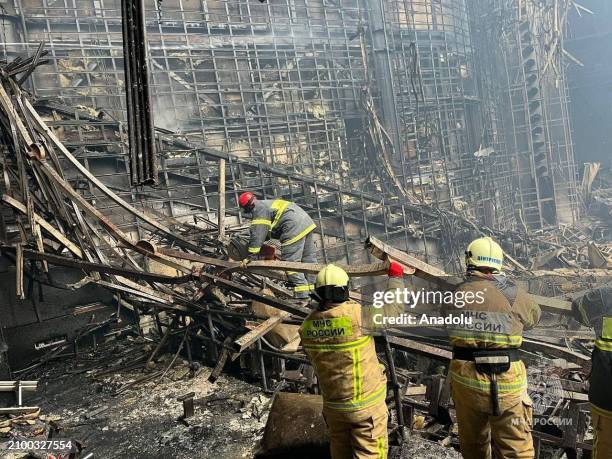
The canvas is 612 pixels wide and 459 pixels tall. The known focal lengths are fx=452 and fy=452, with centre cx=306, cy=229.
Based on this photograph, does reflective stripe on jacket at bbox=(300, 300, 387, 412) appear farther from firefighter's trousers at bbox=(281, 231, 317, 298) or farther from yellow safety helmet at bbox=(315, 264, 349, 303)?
firefighter's trousers at bbox=(281, 231, 317, 298)

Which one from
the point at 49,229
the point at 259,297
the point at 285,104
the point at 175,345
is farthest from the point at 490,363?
the point at 285,104

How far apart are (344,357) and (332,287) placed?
49 centimetres

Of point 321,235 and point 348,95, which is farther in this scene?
point 348,95

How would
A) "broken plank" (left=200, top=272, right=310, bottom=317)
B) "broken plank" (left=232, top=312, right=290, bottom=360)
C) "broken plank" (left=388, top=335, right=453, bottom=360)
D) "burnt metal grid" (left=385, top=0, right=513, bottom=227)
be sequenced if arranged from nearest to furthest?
"broken plank" (left=388, top=335, right=453, bottom=360) → "broken plank" (left=232, top=312, right=290, bottom=360) → "broken plank" (left=200, top=272, right=310, bottom=317) → "burnt metal grid" (left=385, top=0, right=513, bottom=227)

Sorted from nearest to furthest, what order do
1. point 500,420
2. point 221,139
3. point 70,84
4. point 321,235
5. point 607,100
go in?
1. point 500,420
2. point 321,235
3. point 70,84
4. point 221,139
5. point 607,100

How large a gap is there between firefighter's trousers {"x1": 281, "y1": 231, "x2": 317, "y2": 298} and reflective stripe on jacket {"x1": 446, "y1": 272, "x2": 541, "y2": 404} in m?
3.43

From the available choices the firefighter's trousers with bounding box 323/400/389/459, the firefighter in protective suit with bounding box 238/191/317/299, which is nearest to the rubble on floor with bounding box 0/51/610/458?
the firefighter in protective suit with bounding box 238/191/317/299

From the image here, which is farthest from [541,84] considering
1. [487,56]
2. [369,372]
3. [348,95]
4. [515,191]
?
[369,372]

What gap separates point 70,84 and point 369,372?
12.8 meters

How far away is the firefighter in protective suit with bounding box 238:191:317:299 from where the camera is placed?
6.73 metres

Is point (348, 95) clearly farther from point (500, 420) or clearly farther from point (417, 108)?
point (500, 420)

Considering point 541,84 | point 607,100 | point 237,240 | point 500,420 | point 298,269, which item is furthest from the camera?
point 607,100

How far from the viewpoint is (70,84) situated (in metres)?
12.6

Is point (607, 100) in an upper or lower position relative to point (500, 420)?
upper
